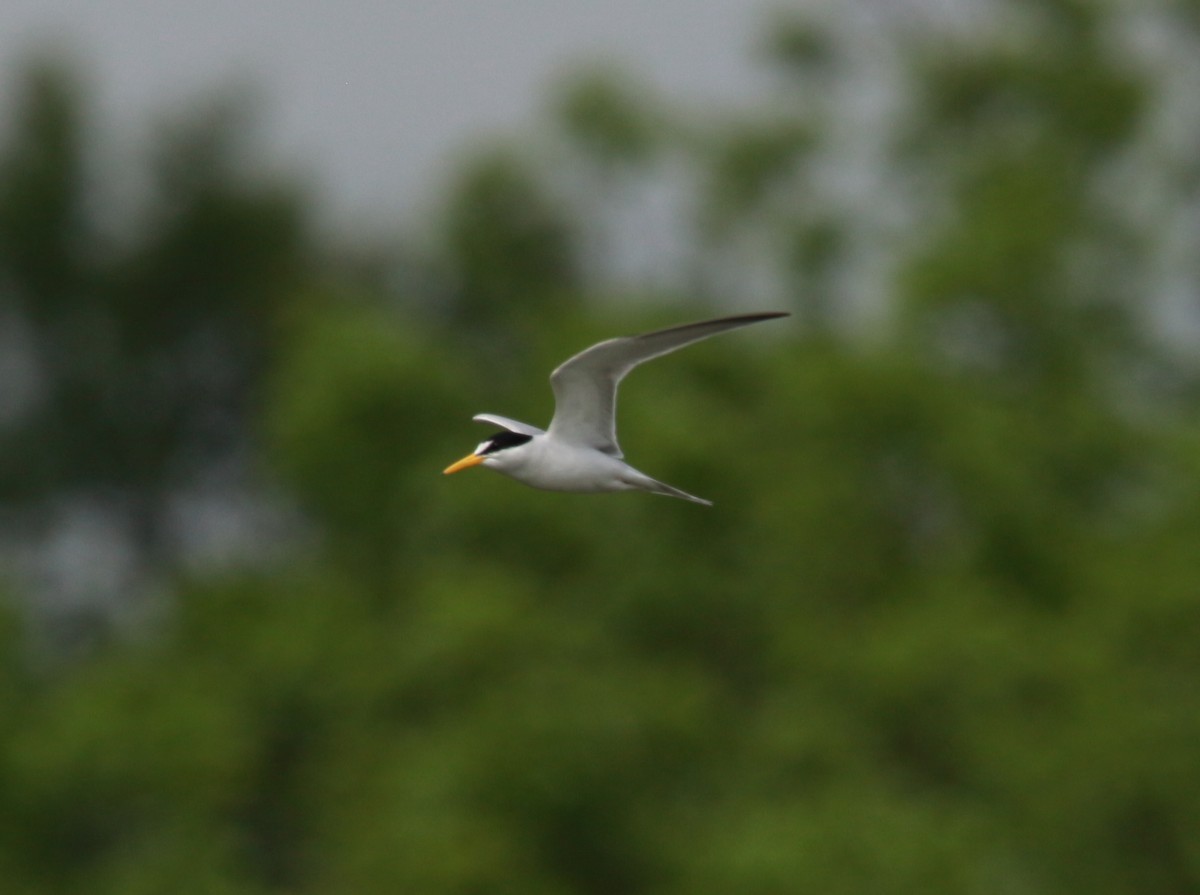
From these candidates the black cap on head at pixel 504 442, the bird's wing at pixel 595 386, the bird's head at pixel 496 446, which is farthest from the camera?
the black cap on head at pixel 504 442

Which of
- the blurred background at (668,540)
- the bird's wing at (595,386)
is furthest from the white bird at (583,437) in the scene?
the blurred background at (668,540)

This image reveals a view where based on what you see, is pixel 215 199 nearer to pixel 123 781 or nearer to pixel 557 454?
pixel 123 781

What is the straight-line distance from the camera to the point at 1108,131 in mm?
47250

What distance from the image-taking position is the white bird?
370 inches

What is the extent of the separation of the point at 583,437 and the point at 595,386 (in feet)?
0.90

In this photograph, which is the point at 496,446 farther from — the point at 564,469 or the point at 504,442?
the point at 564,469

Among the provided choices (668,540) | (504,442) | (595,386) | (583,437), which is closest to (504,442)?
(504,442)

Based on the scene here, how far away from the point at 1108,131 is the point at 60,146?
90.0 ft

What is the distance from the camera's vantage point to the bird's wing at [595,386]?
30.7 feet

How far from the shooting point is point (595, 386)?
32.5 feet

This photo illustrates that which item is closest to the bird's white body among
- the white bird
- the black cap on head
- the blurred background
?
the white bird

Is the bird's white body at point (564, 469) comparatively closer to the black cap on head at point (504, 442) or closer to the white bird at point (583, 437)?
the white bird at point (583, 437)

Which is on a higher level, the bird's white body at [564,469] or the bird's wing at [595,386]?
the bird's wing at [595,386]

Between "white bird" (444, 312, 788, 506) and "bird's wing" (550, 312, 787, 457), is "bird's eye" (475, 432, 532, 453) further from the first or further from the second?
"bird's wing" (550, 312, 787, 457)
